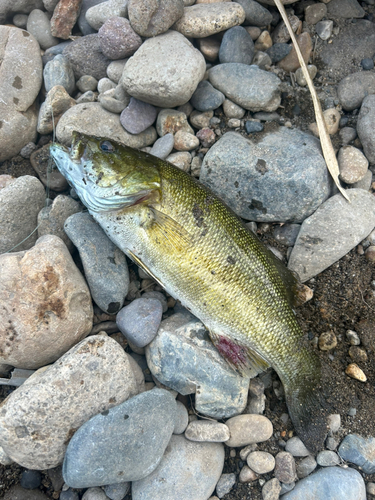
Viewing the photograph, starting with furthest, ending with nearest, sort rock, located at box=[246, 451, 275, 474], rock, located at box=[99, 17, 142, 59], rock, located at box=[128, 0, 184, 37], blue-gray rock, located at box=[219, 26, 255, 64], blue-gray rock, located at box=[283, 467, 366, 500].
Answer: blue-gray rock, located at box=[219, 26, 255, 64]
rock, located at box=[99, 17, 142, 59]
rock, located at box=[128, 0, 184, 37]
rock, located at box=[246, 451, 275, 474]
blue-gray rock, located at box=[283, 467, 366, 500]

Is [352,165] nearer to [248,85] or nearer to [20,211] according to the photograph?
[248,85]

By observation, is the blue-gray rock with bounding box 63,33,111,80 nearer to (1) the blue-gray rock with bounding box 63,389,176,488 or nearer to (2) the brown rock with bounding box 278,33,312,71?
(2) the brown rock with bounding box 278,33,312,71

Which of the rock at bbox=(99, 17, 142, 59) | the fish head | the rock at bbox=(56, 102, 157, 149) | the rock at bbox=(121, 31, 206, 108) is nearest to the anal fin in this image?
the fish head

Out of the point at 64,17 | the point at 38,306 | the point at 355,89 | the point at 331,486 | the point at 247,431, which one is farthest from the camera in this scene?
the point at 64,17

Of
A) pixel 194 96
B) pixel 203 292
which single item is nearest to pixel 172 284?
pixel 203 292

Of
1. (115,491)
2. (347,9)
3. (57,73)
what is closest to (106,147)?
(57,73)

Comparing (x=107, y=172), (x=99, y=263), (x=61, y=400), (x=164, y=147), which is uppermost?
(x=107, y=172)
